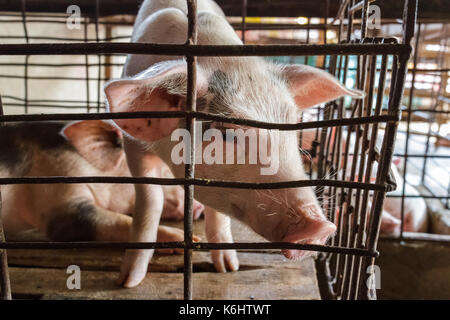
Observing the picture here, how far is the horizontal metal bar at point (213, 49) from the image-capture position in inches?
32.6

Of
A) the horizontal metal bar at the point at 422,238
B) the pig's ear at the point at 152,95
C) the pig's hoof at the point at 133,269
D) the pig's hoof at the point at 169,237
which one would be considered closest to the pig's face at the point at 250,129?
the pig's ear at the point at 152,95

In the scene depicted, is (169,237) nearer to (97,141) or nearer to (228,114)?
(97,141)

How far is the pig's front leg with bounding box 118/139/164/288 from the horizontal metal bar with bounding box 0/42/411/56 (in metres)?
0.90

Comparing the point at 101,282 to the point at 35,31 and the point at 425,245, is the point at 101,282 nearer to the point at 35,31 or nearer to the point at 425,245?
the point at 425,245

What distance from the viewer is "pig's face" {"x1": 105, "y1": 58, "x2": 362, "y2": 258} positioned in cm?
105

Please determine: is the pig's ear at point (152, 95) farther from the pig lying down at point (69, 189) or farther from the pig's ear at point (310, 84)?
the pig lying down at point (69, 189)

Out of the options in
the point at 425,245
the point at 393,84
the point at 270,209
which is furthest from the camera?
the point at 425,245

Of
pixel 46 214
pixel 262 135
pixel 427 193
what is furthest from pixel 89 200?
pixel 427 193

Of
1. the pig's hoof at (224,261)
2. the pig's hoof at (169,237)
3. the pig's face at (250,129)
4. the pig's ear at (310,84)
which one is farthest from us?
the pig's hoof at (169,237)

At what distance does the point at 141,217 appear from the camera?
5.58 feet

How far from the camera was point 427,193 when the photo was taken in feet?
12.2

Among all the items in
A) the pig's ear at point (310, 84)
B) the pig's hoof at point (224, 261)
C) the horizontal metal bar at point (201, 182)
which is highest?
the pig's ear at point (310, 84)

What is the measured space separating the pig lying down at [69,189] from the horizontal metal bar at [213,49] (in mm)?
1080

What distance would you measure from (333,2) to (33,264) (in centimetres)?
239
